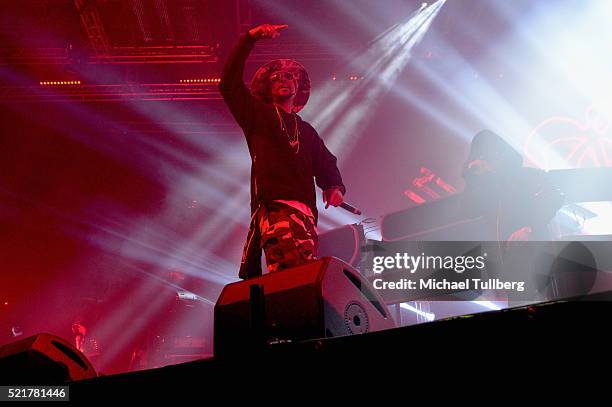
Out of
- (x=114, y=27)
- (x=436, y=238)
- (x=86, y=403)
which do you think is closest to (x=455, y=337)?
(x=86, y=403)

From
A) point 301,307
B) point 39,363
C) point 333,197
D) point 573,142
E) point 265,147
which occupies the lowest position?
point 39,363

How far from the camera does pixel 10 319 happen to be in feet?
20.9

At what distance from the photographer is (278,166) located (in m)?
2.46

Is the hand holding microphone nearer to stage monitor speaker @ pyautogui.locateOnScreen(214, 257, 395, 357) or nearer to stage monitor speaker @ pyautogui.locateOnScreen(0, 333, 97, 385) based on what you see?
stage monitor speaker @ pyautogui.locateOnScreen(214, 257, 395, 357)

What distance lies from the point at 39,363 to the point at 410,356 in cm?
124

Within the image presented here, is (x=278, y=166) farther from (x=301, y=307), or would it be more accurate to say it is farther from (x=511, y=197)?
(x=511, y=197)

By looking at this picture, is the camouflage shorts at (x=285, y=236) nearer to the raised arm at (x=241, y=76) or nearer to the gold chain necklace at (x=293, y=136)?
the gold chain necklace at (x=293, y=136)

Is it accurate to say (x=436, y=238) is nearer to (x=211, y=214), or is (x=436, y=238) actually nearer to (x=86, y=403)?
(x=86, y=403)

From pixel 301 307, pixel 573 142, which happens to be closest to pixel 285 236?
pixel 301 307

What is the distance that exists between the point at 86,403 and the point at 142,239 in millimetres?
6372

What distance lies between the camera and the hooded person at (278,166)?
2.28m

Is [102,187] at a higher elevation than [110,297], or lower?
higher

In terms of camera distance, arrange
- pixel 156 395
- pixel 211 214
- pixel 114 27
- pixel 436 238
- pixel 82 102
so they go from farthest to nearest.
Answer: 1. pixel 211 214
2. pixel 82 102
3. pixel 114 27
4. pixel 436 238
5. pixel 156 395

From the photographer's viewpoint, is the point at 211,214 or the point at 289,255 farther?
the point at 211,214
